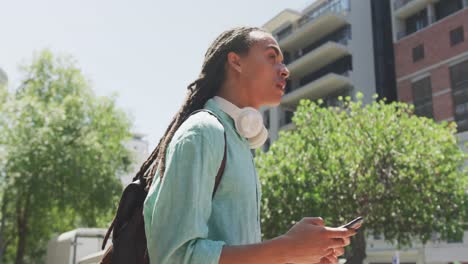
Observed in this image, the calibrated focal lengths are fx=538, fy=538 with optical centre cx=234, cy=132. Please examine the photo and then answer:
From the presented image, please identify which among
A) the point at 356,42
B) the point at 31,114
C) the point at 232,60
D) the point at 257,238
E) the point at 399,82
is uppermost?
the point at 356,42

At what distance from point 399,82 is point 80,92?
58.0 feet

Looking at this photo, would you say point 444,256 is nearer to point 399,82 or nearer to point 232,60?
point 399,82

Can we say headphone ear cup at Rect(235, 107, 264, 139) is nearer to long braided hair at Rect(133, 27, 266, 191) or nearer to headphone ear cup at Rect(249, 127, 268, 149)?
headphone ear cup at Rect(249, 127, 268, 149)

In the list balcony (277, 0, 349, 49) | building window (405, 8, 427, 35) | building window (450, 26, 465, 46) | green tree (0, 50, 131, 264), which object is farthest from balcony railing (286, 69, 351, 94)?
green tree (0, 50, 131, 264)

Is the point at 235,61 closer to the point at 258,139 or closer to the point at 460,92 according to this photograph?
the point at 258,139

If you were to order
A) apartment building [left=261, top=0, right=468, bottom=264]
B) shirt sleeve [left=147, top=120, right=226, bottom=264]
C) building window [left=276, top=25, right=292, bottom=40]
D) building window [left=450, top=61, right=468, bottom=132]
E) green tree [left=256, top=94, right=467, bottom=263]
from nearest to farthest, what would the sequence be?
shirt sleeve [left=147, top=120, right=226, bottom=264]
green tree [left=256, top=94, right=467, bottom=263]
building window [left=450, top=61, right=468, bottom=132]
apartment building [left=261, top=0, right=468, bottom=264]
building window [left=276, top=25, right=292, bottom=40]

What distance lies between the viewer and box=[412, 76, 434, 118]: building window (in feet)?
93.4

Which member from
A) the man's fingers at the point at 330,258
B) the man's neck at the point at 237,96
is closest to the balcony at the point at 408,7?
the man's neck at the point at 237,96

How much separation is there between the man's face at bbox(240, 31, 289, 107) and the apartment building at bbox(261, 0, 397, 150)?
107 ft

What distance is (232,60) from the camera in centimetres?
191

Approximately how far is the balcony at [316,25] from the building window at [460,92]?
10762 mm

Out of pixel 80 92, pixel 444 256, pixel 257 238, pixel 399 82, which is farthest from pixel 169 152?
pixel 399 82

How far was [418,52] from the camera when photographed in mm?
30047

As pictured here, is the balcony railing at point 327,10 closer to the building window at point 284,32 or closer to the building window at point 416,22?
the building window at point 284,32
